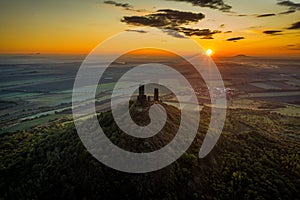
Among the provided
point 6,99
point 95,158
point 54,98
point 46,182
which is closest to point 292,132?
point 95,158

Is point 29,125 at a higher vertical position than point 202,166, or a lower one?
lower

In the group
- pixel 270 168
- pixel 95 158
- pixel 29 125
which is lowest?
pixel 29 125

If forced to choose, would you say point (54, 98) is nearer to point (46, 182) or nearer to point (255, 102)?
point (255, 102)

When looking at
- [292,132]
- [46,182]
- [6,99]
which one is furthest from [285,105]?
[6,99]

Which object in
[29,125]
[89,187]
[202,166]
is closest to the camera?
[89,187]

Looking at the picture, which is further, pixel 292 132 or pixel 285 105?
pixel 285 105

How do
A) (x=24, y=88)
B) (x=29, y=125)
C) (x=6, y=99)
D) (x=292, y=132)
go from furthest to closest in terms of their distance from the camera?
(x=24, y=88)
(x=6, y=99)
(x=29, y=125)
(x=292, y=132)
